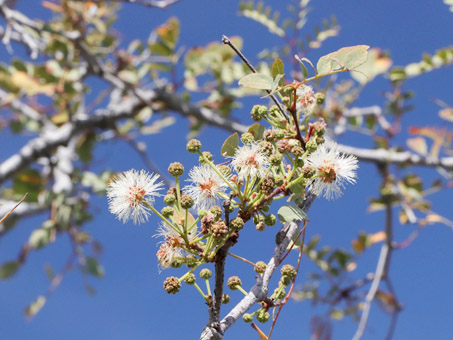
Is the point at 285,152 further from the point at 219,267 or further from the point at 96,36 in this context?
the point at 96,36

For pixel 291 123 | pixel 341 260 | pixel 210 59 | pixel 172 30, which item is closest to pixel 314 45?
pixel 210 59

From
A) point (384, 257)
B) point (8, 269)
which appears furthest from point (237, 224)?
point (8, 269)

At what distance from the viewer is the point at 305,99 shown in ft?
2.02

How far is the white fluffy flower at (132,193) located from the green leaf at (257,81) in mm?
169

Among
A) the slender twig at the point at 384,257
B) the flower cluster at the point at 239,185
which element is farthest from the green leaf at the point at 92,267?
the flower cluster at the point at 239,185

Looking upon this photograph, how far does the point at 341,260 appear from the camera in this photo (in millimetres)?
2457

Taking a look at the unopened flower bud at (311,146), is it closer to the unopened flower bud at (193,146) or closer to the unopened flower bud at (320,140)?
the unopened flower bud at (320,140)

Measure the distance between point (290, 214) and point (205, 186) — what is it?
12 centimetres

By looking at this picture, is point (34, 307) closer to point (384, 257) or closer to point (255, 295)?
point (384, 257)

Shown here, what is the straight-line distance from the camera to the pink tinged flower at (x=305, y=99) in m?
0.60

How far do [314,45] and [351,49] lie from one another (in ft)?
6.35

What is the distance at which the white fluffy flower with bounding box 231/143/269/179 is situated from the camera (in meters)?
0.52

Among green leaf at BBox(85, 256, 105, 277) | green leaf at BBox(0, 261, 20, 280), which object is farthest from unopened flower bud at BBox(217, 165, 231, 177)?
green leaf at BBox(0, 261, 20, 280)

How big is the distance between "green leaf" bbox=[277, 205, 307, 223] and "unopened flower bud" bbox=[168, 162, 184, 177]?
0.12 metres
